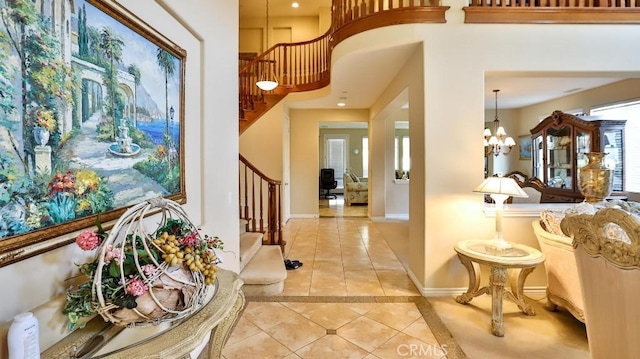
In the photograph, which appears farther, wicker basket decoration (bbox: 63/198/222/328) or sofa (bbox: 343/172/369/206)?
sofa (bbox: 343/172/369/206)

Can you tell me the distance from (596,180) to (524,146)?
5.57 meters

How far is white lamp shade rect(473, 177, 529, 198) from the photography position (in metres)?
2.62

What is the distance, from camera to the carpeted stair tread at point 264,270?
10.4 feet

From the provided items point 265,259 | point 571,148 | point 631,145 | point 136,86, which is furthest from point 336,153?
point 136,86

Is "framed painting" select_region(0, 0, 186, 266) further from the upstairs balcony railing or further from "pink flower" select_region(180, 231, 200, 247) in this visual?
the upstairs balcony railing

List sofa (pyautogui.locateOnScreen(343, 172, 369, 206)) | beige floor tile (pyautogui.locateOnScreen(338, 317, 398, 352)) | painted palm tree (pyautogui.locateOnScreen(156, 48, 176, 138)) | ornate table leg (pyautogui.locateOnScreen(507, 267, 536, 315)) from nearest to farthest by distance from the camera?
painted palm tree (pyautogui.locateOnScreen(156, 48, 176, 138)) < beige floor tile (pyautogui.locateOnScreen(338, 317, 398, 352)) < ornate table leg (pyautogui.locateOnScreen(507, 267, 536, 315)) < sofa (pyautogui.locateOnScreen(343, 172, 369, 206))

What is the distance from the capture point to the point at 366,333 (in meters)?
2.48

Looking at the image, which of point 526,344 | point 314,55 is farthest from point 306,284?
point 314,55

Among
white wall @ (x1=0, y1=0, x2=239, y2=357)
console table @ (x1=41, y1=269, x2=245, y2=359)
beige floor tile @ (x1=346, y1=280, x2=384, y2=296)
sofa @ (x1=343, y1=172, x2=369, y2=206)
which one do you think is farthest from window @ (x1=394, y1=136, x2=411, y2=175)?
console table @ (x1=41, y1=269, x2=245, y2=359)

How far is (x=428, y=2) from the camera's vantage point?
11.4 feet

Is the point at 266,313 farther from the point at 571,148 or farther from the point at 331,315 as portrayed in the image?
the point at 571,148

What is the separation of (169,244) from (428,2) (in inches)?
149

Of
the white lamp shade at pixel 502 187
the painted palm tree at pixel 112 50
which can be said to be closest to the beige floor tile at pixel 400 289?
the white lamp shade at pixel 502 187

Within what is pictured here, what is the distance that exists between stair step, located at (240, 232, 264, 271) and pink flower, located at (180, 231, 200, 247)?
2282 mm
